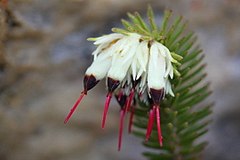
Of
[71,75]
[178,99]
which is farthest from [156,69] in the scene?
[71,75]

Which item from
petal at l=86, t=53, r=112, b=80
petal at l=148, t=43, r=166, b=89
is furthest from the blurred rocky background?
petal at l=148, t=43, r=166, b=89

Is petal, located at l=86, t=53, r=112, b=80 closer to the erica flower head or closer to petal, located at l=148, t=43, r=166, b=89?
the erica flower head

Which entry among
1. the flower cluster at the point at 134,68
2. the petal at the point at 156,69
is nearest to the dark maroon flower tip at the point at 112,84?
the flower cluster at the point at 134,68

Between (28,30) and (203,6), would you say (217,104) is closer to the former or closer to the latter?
(203,6)

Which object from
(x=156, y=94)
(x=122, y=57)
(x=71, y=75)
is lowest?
(x=156, y=94)

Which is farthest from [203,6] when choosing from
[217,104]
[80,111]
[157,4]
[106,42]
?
[106,42]

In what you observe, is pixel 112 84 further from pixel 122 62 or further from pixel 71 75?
pixel 71 75

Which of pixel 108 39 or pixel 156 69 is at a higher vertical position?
pixel 108 39
